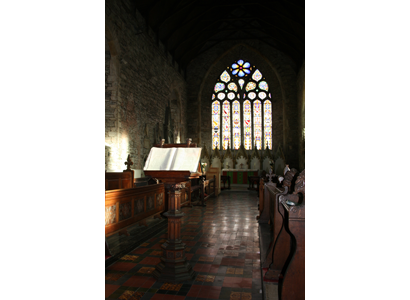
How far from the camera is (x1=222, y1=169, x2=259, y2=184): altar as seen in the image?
12.6 m

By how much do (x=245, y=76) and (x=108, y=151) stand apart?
980cm

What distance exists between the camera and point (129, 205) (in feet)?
12.1

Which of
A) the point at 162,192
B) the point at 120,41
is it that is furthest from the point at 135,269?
the point at 120,41

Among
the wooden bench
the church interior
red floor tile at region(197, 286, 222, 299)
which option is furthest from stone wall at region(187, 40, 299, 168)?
the wooden bench

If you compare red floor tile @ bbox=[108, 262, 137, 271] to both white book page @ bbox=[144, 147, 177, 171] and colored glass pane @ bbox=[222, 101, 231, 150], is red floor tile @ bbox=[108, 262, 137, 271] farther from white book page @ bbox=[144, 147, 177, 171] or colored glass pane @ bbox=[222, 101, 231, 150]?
colored glass pane @ bbox=[222, 101, 231, 150]

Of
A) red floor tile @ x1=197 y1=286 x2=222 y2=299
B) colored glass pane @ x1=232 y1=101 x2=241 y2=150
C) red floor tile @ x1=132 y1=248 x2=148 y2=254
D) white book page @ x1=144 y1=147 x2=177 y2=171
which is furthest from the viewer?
colored glass pane @ x1=232 y1=101 x2=241 y2=150

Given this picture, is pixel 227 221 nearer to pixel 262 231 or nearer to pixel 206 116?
pixel 262 231

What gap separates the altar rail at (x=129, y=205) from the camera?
3.18 meters

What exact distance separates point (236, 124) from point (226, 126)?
550 mm

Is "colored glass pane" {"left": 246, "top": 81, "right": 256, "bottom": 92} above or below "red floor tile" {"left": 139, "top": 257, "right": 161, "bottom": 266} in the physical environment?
above

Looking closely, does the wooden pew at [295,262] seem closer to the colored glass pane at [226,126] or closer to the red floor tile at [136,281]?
the red floor tile at [136,281]

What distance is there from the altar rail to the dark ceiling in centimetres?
627

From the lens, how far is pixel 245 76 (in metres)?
14.4

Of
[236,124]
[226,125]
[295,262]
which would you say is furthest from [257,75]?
[295,262]
